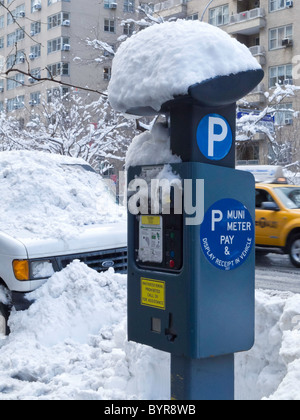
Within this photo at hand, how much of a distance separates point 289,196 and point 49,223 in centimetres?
767

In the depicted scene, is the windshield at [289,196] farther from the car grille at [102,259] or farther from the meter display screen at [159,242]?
the meter display screen at [159,242]

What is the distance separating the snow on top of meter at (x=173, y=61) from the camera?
3222mm

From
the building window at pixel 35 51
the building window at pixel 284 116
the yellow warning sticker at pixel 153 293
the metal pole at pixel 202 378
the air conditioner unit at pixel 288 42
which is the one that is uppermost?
the building window at pixel 35 51

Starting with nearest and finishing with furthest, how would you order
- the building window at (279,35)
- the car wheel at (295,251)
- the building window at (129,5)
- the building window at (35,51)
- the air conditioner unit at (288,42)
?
1. the car wheel at (295,251)
2. the air conditioner unit at (288,42)
3. the building window at (279,35)
4. the building window at (129,5)
5. the building window at (35,51)

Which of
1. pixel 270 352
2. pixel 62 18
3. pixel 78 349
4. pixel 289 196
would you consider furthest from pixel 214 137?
pixel 62 18

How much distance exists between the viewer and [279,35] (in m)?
38.6

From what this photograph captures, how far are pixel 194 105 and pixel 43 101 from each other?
26.3 meters

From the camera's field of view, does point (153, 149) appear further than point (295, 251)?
No

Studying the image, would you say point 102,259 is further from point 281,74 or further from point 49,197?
point 281,74

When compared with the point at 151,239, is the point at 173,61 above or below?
above

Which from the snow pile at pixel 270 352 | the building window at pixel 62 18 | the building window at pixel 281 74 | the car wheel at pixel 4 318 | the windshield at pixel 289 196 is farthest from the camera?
the building window at pixel 62 18

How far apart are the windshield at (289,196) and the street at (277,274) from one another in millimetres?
1318

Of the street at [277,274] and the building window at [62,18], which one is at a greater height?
the building window at [62,18]

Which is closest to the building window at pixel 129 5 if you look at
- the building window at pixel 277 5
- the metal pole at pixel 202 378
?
the building window at pixel 277 5
